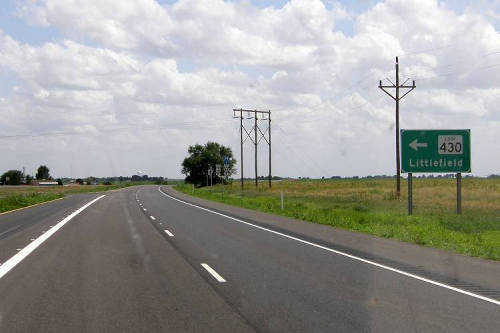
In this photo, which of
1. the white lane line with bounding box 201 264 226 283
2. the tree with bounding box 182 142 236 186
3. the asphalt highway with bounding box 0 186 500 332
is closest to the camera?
the asphalt highway with bounding box 0 186 500 332

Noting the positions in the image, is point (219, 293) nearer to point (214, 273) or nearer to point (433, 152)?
point (214, 273)

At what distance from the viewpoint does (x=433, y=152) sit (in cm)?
2642

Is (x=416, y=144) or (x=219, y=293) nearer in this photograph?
(x=219, y=293)

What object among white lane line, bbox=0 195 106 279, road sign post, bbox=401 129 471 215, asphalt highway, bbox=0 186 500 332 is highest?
road sign post, bbox=401 129 471 215

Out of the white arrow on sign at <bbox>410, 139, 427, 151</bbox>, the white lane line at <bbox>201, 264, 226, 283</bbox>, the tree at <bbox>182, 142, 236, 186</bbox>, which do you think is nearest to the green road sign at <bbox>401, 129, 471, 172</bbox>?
the white arrow on sign at <bbox>410, 139, 427, 151</bbox>

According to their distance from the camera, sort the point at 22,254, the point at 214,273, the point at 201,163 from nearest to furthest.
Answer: the point at 214,273 < the point at 22,254 < the point at 201,163

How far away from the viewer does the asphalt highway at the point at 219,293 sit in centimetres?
721

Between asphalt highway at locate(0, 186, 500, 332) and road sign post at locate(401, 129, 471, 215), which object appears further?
road sign post at locate(401, 129, 471, 215)

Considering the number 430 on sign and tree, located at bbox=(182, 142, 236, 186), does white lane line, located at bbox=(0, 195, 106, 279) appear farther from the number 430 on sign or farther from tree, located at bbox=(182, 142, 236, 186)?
tree, located at bbox=(182, 142, 236, 186)

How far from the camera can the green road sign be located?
86.2ft

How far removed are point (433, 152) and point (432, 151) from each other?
0.22 feet

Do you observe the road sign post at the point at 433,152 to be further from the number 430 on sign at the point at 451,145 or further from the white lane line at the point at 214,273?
the white lane line at the point at 214,273

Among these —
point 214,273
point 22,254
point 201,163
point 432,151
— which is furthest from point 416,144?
point 201,163

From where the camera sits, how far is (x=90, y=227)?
2234 cm
